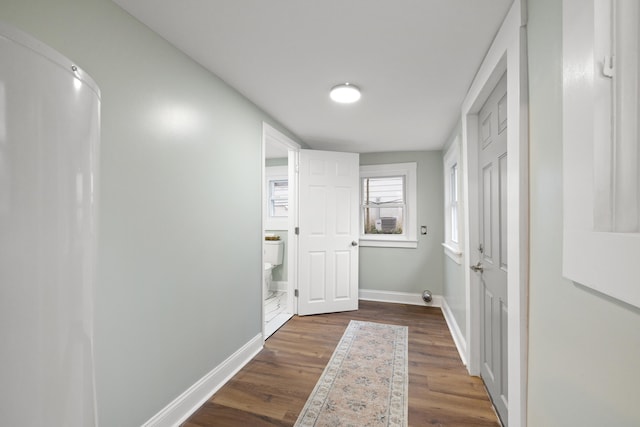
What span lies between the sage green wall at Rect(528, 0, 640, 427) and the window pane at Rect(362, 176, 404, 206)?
2.99 meters

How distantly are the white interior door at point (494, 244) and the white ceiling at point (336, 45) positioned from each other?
1.23ft

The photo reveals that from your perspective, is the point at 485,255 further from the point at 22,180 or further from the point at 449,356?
the point at 22,180

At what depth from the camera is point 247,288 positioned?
7.77ft

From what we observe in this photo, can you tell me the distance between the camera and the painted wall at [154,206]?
1.21 metres

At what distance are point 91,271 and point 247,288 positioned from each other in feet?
6.14

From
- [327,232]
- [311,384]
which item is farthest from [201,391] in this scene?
[327,232]

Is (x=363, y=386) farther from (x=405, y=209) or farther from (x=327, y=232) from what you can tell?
(x=405, y=209)

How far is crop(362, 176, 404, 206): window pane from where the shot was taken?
4.11 meters

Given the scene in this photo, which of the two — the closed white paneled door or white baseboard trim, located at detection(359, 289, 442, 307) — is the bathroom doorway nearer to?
white baseboard trim, located at detection(359, 289, 442, 307)

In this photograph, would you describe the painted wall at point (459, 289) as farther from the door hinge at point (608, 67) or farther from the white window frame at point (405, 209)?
the door hinge at point (608, 67)

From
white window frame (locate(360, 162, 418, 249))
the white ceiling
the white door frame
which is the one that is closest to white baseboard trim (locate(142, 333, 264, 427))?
the white door frame

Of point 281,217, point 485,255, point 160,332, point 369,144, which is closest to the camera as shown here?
point 160,332

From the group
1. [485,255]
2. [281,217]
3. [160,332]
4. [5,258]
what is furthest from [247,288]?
[281,217]

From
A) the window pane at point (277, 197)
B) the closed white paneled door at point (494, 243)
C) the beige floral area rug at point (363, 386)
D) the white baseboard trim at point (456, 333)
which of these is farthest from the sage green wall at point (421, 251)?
the closed white paneled door at point (494, 243)
